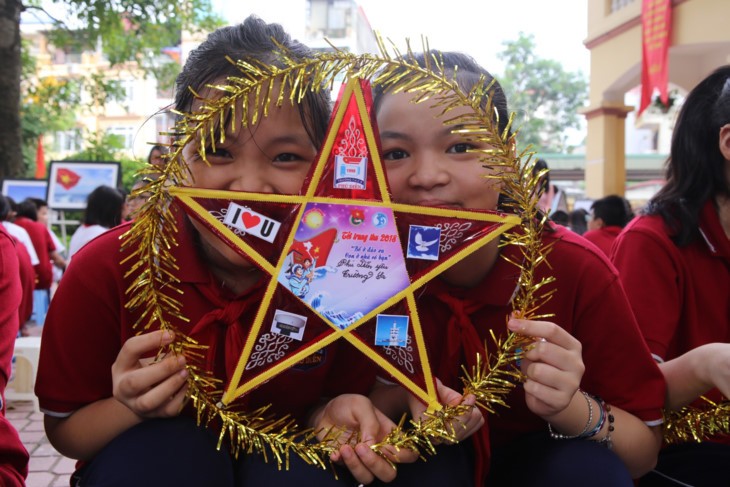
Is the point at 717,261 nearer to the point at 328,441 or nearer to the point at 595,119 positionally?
the point at 328,441

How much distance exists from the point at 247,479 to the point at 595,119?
1053cm

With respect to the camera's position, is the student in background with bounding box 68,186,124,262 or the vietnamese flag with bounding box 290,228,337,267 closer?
the vietnamese flag with bounding box 290,228,337,267

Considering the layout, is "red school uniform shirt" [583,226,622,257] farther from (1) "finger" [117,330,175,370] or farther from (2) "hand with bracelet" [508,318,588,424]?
(1) "finger" [117,330,175,370]

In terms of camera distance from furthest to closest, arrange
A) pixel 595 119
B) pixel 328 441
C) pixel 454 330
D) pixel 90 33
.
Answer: pixel 595 119, pixel 90 33, pixel 454 330, pixel 328 441

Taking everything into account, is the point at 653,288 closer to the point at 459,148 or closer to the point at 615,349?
the point at 615,349

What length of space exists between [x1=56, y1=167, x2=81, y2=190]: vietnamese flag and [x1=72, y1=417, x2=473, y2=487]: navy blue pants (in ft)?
20.5

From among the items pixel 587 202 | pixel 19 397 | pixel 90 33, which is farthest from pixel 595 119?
pixel 19 397

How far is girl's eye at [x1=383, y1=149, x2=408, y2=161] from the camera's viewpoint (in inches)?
57.2

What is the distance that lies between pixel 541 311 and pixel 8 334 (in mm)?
1321

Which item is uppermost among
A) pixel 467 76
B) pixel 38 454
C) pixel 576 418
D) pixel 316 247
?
pixel 467 76

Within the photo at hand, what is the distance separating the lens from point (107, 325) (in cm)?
144

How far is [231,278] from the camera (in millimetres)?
1495

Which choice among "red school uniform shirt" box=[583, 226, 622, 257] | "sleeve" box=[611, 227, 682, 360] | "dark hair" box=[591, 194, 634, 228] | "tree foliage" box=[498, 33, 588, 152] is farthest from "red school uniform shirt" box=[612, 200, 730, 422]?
"tree foliage" box=[498, 33, 588, 152]

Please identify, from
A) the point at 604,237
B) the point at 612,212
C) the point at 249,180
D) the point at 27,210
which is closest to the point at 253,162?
the point at 249,180
